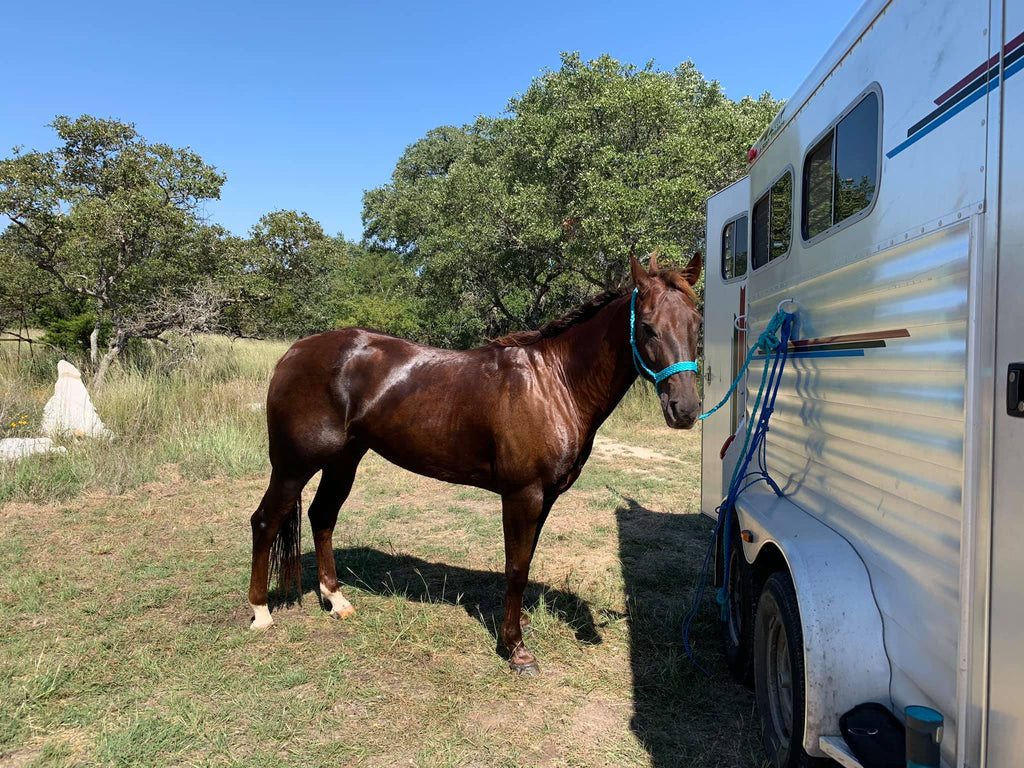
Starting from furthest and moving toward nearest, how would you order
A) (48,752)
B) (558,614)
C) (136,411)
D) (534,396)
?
1. (136,411)
2. (558,614)
3. (534,396)
4. (48,752)

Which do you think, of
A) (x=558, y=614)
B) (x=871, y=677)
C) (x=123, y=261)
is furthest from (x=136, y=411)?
(x=871, y=677)

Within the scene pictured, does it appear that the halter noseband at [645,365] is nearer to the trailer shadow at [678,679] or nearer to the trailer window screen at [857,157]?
the trailer window screen at [857,157]

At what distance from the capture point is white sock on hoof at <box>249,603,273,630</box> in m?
3.71

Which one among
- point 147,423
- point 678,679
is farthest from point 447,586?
point 147,423

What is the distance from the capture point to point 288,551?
4.01 meters

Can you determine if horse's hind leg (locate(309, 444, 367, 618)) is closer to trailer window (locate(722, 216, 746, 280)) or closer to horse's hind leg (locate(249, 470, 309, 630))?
horse's hind leg (locate(249, 470, 309, 630))

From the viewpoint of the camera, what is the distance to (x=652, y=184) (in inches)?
496

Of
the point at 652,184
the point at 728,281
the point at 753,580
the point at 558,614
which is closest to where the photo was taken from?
the point at 753,580

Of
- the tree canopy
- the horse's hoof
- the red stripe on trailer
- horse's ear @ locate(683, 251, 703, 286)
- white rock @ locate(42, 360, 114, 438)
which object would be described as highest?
the tree canopy

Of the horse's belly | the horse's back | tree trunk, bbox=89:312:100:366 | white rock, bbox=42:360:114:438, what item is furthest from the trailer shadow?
tree trunk, bbox=89:312:100:366

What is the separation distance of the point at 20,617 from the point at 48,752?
1.63 m

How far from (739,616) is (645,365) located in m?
1.53

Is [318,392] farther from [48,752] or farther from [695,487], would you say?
[695,487]

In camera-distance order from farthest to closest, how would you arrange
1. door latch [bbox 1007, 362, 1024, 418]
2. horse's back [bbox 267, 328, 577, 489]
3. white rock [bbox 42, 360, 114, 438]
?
1. white rock [bbox 42, 360, 114, 438]
2. horse's back [bbox 267, 328, 577, 489]
3. door latch [bbox 1007, 362, 1024, 418]
